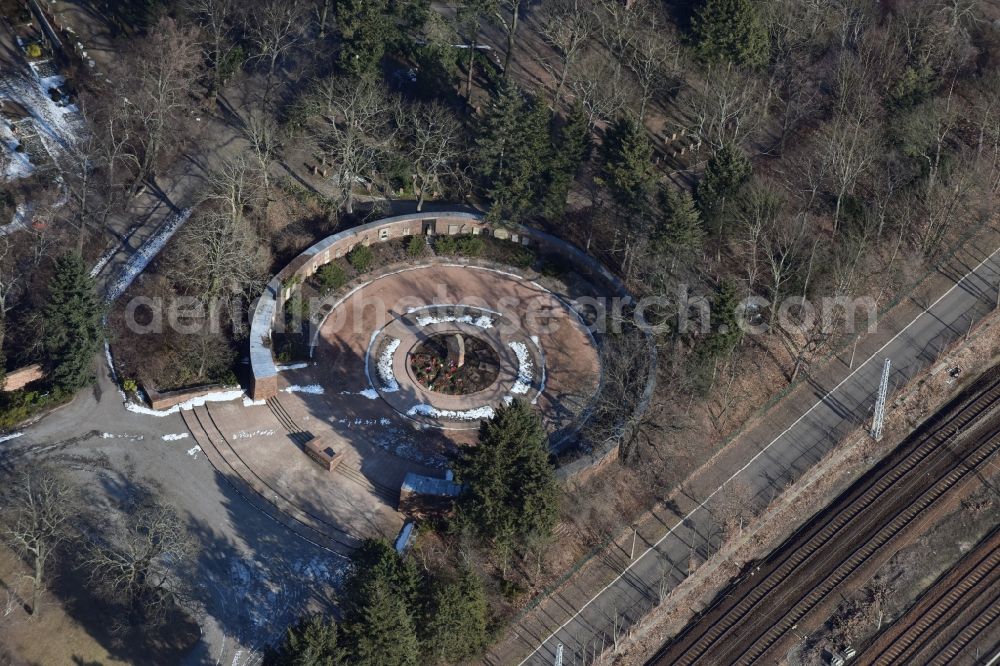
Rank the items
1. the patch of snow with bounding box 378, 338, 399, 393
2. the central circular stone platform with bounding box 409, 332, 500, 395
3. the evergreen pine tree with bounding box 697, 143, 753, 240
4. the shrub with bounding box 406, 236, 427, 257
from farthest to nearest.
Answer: the shrub with bounding box 406, 236, 427, 257 < the evergreen pine tree with bounding box 697, 143, 753, 240 < the central circular stone platform with bounding box 409, 332, 500, 395 < the patch of snow with bounding box 378, 338, 399, 393

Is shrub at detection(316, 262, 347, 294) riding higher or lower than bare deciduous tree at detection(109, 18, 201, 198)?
lower

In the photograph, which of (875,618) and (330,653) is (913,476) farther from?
(330,653)

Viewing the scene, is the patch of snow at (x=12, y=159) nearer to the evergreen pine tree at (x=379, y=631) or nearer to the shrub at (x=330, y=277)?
the shrub at (x=330, y=277)

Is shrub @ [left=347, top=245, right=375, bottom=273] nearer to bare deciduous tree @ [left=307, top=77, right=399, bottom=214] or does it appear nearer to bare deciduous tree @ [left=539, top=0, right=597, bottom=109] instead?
bare deciduous tree @ [left=307, top=77, right=399, bottom=214]

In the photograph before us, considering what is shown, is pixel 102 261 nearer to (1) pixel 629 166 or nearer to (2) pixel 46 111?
(2) pixel 46 111

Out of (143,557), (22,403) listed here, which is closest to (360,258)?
(22,403)

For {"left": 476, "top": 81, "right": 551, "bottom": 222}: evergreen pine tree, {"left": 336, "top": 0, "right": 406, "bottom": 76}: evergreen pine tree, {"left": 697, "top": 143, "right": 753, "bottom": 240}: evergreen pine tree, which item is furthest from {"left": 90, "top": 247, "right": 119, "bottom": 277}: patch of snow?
{"left": 697, "top": 143, "right": 753, "bottom": 240}: evergreen pine tree

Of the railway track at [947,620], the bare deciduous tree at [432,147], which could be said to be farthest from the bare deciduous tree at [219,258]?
the railway track at [947,620]
